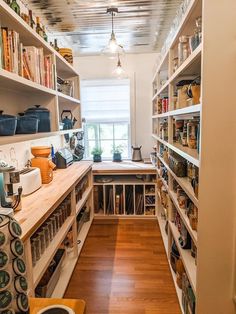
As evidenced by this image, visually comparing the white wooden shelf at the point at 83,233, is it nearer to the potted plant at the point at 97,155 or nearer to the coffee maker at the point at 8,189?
the potted plant at the point at 97,155

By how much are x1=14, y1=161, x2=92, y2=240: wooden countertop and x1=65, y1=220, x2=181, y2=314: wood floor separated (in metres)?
0.87

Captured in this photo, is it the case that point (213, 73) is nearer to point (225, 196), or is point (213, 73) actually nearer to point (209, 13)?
point (209, 13)

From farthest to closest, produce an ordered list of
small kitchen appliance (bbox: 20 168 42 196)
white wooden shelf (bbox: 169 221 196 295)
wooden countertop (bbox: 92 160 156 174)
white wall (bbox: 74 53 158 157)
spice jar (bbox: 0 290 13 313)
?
1. white wall (bbox: 74 53 158 157)
2. wooden countertop (bbox: 92 160 156 174)
3. small kitchen appliance (bbox: 20 168 42 196)
4. white wooden shelf (bbox: 169 221 196 295)
5. spice jar (bbox: 0 290 13 313)

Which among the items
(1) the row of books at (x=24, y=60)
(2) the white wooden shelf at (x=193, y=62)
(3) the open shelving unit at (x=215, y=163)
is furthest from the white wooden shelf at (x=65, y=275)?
(2) the white wooden shelf at (x=193, y=62)

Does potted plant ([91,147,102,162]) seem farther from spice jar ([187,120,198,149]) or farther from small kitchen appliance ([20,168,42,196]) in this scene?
spice jar ([187,120,198,149])

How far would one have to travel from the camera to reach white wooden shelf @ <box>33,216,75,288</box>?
145 centimetres

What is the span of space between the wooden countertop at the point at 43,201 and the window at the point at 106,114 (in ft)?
5.23

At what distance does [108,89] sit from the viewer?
405cm

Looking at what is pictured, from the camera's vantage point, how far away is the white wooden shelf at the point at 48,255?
1.45 metres

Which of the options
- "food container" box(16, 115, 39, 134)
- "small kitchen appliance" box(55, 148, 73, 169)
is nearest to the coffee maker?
"food container" box(16, 115, 39, 134)

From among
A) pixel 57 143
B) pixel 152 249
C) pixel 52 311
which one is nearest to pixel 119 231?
pixel 152 249

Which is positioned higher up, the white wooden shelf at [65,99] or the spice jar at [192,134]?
the white wooden shelf at [65,99]

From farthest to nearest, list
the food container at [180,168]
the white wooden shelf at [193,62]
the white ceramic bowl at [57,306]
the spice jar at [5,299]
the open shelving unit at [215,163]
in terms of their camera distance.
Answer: the food container at [180,168], the white wooden shelf at [193,62], the open shelving unit at [215,163], the white ceramic bowl at [57,306], the spice jar at [5,299]

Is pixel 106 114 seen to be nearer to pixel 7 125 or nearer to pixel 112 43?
pixel 112 43
